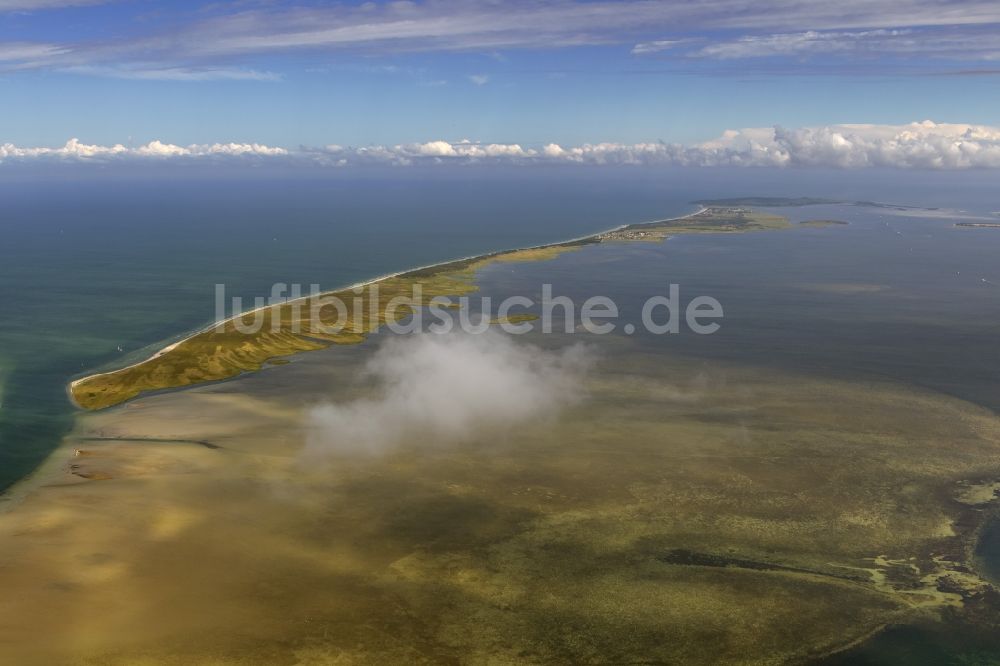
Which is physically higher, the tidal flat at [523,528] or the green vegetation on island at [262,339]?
the green vegetation on island at [262,339]

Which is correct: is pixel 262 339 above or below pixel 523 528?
above

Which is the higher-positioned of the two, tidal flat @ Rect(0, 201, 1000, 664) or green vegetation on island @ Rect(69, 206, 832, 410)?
green vegetation on island @ Rect(69, 206, 832, 410)

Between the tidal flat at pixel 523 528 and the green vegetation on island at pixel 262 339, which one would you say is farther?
the green vegetation on island at pixel 262 339

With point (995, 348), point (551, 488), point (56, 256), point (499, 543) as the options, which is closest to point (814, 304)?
point (995, 348)

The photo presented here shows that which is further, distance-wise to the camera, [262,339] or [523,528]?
[262,339]

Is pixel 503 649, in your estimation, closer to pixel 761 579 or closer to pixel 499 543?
pixel 499 543

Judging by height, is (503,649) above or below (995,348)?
below

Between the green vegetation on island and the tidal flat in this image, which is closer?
the tidal flat

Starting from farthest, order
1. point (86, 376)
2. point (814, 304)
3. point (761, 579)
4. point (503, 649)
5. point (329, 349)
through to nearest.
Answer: point (814, 304) → point (329, 349) → point (86, 376) → point (761, 579) → point (503, 649)
